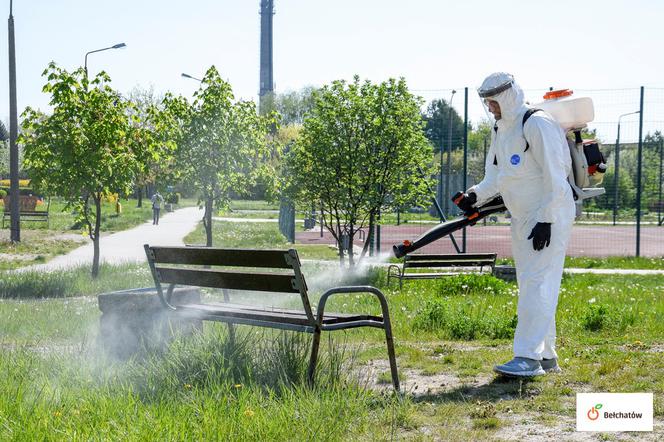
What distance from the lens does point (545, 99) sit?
21.7ft

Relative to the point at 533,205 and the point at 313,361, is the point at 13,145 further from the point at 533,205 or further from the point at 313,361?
the point at 313,361

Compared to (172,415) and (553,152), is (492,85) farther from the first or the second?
(172,415)

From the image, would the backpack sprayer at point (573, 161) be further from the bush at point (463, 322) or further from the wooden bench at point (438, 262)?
A: the wooden bench at point (438, 262)

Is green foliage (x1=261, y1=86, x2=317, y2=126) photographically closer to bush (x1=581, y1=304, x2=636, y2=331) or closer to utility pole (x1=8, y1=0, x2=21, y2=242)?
utility pole (x1=8, y1=0, x2=21, y2=242)

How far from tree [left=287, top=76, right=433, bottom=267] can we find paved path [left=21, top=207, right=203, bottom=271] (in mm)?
4247

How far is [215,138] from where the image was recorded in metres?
15.9

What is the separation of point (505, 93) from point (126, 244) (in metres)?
18.6

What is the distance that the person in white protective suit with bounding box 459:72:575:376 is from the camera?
5973 mm

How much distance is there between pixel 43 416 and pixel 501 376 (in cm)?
314

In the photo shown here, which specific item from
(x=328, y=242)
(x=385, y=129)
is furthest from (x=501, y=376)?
(x=328, y=242)

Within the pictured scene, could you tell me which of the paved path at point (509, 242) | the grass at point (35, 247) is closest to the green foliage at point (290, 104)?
the paved path at point (509, 242)

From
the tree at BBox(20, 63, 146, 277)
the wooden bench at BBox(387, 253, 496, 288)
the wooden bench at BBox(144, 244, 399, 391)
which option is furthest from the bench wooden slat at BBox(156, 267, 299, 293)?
the tree at BBox(20, 63, 146, 277)

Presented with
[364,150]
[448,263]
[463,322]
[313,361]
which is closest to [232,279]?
[313,361]

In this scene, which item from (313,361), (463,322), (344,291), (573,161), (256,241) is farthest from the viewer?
(256,241)
